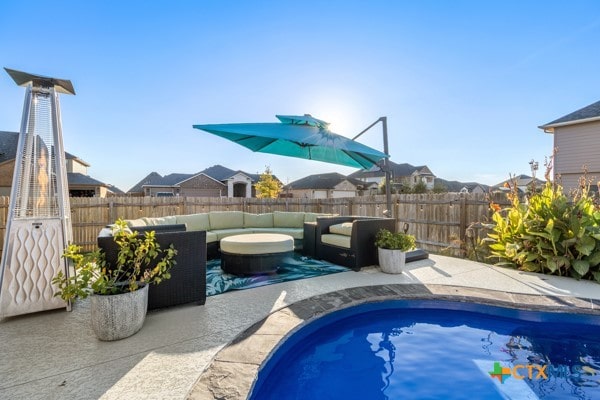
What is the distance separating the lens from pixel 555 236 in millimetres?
4434

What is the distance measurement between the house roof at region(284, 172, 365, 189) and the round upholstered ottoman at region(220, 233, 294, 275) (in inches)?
1021

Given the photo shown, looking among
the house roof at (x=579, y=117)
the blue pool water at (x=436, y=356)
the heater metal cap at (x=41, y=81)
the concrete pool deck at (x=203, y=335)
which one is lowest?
the blue pool water at (x=436, y=356)

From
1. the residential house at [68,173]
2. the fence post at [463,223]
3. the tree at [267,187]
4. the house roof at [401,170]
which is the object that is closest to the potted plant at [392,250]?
the fence post at [463,223]

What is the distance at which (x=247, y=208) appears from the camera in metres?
9.74

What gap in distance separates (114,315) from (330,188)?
1111 inches

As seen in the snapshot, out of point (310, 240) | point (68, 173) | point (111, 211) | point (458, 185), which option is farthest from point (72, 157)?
point (458, 185)

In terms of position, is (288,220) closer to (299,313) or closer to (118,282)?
(299,313)

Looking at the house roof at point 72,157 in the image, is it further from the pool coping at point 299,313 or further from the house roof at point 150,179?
the pool coping at point 299,313

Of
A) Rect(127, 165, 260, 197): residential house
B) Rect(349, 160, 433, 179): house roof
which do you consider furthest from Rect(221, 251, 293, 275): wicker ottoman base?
Rect(349, 160, 433, 179): house roof

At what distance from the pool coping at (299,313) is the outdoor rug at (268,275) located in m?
1.05

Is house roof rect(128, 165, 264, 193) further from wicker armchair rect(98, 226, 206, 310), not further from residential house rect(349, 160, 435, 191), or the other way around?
wicker armchair rect(98, 226, 206, 310)

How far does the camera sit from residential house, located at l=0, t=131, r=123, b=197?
16719mm

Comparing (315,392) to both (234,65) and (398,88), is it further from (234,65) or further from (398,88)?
(398,88)

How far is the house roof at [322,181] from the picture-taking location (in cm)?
3070
